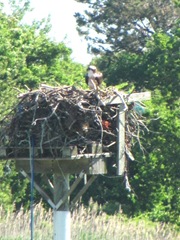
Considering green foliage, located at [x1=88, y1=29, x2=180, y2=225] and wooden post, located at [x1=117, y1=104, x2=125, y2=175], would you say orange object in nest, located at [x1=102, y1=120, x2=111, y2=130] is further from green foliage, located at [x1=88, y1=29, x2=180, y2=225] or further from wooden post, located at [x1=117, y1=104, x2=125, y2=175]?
green foliage, located at [x1=88, y1=29, x2=180, y2=225]

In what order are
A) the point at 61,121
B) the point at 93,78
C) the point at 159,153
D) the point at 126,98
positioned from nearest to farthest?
the point at 61,121, the point at 126,98, the point at 93,78, the point at 159,153

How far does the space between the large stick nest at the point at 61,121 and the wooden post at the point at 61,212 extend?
56cm

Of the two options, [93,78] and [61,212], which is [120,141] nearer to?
[93,78]

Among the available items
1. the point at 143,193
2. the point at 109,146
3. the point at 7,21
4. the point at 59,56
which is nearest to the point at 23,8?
the point at 59,56

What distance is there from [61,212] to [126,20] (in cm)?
3242

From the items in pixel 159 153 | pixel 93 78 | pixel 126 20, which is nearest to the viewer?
pixel 93 78

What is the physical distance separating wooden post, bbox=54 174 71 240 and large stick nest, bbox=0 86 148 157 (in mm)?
564

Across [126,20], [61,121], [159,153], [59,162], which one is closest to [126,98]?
[61,121]

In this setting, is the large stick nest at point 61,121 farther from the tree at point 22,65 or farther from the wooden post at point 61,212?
the tree at point 22,65

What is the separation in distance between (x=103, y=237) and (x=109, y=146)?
4.34 m

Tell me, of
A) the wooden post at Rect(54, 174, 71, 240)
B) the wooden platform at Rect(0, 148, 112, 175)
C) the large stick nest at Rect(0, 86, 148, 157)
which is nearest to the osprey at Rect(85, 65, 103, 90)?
the large stick nest at Rect(0, 86, 148, 157)

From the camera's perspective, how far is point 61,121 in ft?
36.8

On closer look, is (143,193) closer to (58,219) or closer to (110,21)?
(58,219)

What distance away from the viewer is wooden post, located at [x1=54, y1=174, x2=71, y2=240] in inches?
454
